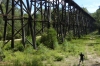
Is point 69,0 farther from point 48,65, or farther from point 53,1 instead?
point 48,65

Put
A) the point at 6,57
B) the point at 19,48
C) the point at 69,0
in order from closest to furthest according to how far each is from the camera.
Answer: the point at 6,57 < the point at 19,48 < the point at 69,0

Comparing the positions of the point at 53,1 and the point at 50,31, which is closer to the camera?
the point at 50,31

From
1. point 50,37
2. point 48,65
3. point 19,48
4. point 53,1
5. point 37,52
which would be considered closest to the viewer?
point 48,65

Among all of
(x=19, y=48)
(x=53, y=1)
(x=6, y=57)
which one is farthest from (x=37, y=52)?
(x=53, y=1)

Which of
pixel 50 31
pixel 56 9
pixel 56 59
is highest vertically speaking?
pixel 56 9

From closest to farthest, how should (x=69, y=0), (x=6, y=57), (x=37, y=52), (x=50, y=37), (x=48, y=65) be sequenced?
(x=48, y=65), (x=6, y=57), (x=37, y=52), (x=50, y=37), (x=69, y=0)

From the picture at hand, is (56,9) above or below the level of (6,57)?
above

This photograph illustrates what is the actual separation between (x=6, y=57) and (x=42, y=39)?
611 centimetres

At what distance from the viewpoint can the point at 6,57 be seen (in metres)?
10.8

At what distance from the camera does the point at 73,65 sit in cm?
946

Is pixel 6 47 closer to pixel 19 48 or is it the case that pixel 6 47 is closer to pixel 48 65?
pixel 19 48

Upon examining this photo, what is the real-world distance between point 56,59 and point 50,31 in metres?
5.19

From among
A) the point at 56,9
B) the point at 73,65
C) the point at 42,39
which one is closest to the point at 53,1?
the point at 56,9

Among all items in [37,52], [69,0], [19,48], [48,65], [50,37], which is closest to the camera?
[48,65]
